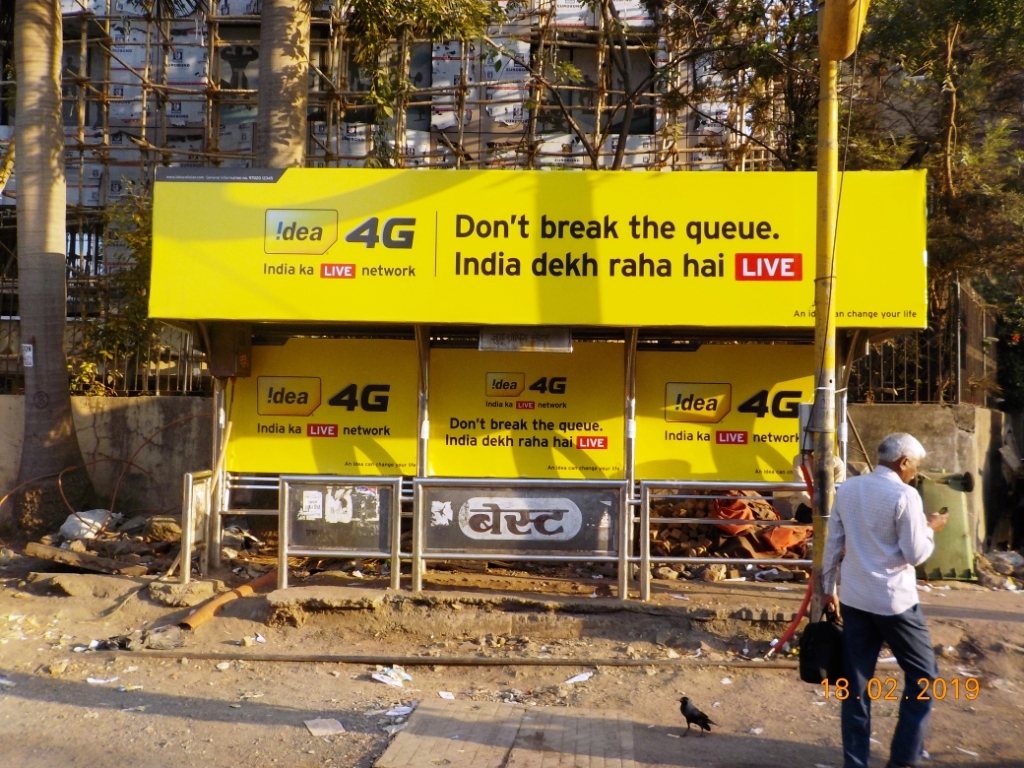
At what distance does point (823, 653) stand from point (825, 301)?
2.62m

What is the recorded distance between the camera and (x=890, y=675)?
20.9 ft

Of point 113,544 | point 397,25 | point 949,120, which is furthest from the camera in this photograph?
point 397,25

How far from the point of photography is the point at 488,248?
24.0ft

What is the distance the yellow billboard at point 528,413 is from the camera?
8.18 meters

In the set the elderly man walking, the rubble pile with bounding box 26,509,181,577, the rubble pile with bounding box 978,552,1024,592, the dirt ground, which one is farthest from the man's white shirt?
the rubble pile with bounding box 26,509,181,577

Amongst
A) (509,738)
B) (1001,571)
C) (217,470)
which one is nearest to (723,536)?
(1001,571)

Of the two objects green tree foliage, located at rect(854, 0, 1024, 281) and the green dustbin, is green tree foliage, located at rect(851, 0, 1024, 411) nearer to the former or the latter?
green tree foliage, located at rect(854, 0, 1024, 281)

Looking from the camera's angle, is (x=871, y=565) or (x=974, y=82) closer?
(x=871, y=565)

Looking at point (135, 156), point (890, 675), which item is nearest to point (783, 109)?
point (890, 675)

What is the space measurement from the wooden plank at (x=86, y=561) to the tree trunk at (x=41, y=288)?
1.55 meters

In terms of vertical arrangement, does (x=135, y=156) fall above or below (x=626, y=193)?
above

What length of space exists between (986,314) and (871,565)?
8.73 m

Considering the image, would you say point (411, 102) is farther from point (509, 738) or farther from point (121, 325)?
point (509, 738)

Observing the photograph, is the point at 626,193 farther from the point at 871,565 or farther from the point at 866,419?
the point at 866,419
